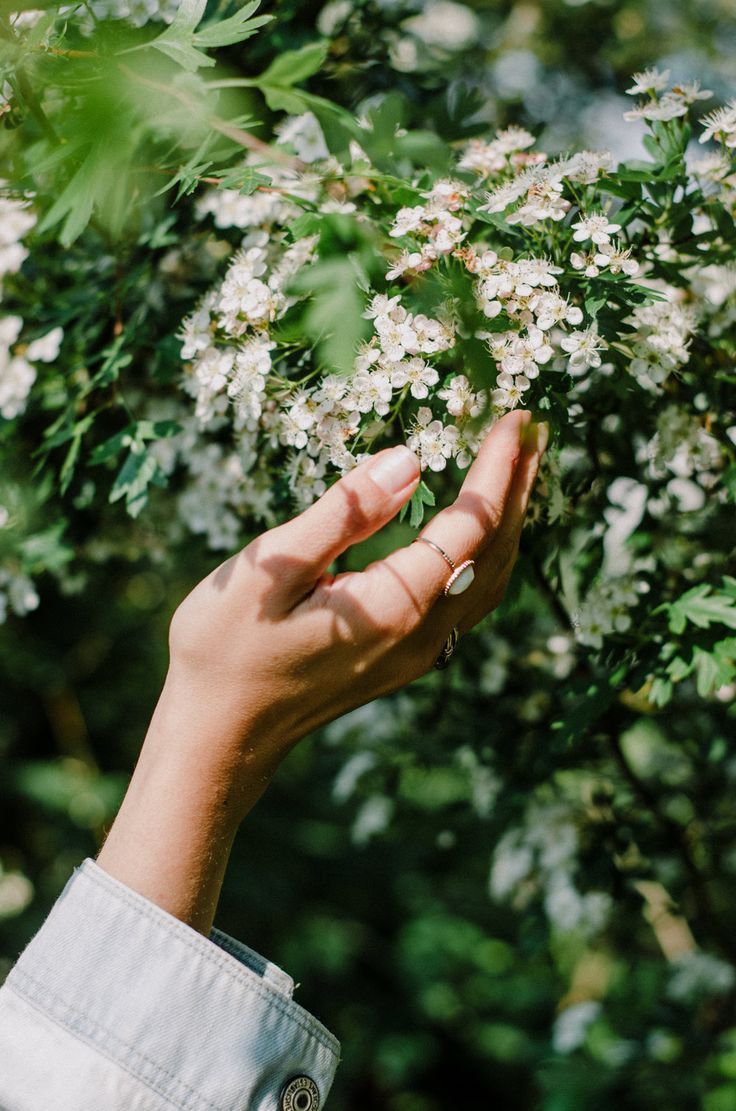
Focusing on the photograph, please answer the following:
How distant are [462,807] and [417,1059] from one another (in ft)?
6.92

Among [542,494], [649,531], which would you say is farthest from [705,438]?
[542,494]

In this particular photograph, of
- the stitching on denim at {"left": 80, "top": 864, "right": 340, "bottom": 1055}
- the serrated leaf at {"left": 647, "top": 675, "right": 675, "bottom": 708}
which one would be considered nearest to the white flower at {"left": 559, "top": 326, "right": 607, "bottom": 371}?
the serrated leaf at {"left": 647, "top": 675, "right": 675, "bottom": 708}

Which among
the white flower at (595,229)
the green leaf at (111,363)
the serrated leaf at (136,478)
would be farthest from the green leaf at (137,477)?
the white flower at (595,229)

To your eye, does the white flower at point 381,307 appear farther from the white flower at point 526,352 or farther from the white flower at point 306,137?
the white flower at point 306,137

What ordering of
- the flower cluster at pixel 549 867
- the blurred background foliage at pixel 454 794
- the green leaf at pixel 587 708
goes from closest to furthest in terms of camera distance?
1. the green leaf at pixel 587 708
2. the blurred background foliage at pixel 454 794
3. the flower cluster at pixel 549 867

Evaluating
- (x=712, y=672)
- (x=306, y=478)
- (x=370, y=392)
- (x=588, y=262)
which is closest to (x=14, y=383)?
(x=306, y=478)

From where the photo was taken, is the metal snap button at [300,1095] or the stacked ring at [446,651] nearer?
the metal snap button at [300,1095]

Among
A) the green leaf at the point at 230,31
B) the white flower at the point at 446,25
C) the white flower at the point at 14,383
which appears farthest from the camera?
the white flower at the point at 446,25

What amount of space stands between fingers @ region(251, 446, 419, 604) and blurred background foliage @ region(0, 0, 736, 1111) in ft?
1.21

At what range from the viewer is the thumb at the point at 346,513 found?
A: 3.43ft

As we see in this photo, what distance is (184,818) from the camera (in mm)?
1079

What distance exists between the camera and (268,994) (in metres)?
1.10

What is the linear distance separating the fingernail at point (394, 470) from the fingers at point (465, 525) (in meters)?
0.08

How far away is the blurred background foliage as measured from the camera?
69.0 inches
